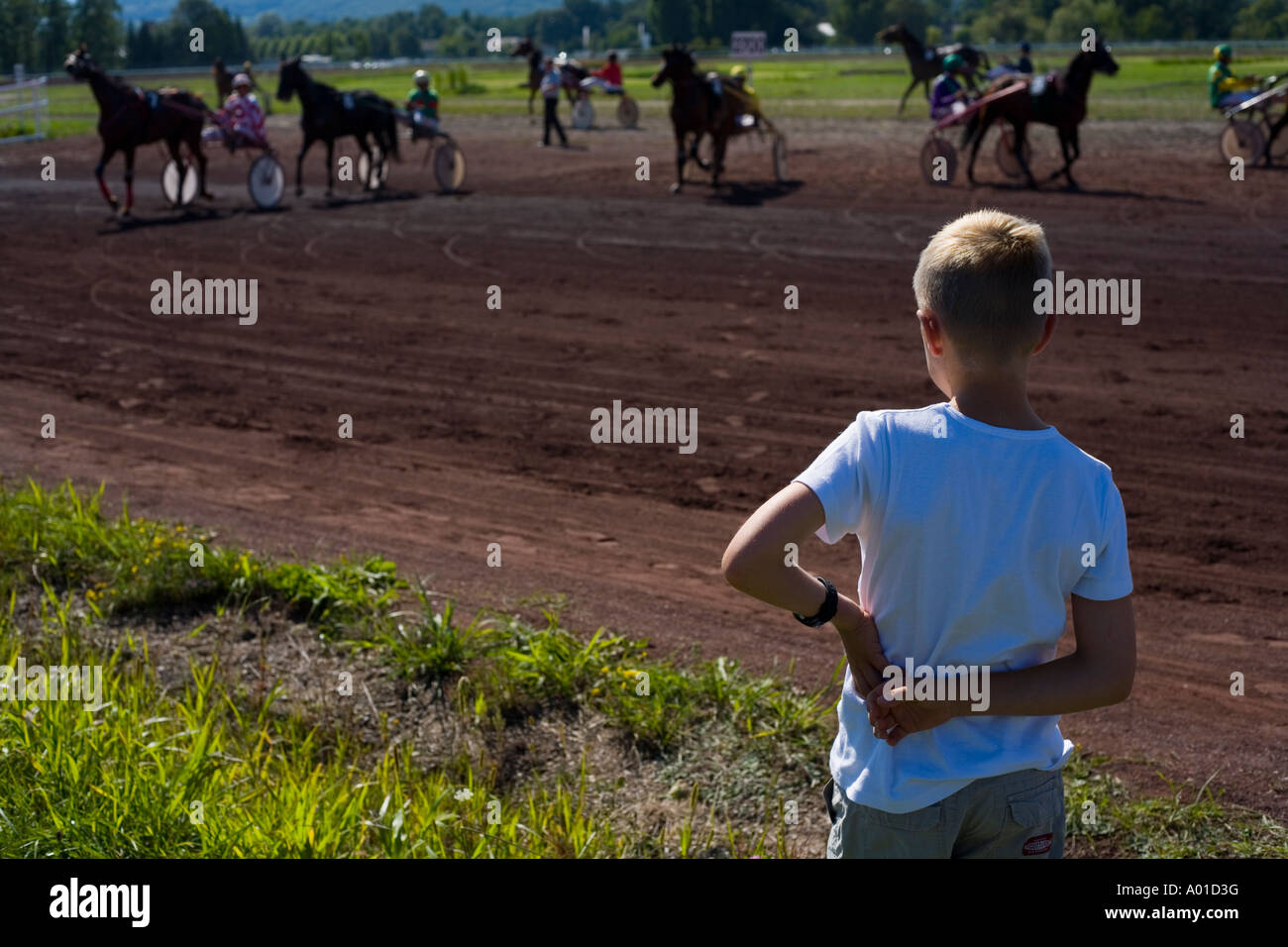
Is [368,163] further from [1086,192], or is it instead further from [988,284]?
[988,284]

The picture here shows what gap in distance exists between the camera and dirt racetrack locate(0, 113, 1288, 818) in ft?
21.0

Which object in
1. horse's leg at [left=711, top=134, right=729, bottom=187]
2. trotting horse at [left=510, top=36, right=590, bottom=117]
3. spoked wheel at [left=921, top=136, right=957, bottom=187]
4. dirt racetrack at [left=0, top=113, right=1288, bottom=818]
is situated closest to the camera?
dirt racetrack at [left=0, top=113, right=1288, bottom=818]

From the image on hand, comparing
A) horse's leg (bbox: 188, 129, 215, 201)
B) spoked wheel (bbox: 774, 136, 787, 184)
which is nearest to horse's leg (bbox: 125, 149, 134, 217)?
horse's leg (bbox: 188, 129, 215, 201)

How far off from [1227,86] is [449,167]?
13.0m

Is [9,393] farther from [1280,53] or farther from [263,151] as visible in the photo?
[1280,53]

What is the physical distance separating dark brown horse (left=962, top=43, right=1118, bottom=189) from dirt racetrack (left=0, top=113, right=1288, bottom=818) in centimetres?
95

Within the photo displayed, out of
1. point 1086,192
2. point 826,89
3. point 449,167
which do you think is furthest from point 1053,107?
point 826,89

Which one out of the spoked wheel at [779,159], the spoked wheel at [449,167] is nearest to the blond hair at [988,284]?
the spoked wheel at [779,159]

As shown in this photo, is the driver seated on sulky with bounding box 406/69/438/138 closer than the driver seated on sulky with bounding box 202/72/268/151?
No

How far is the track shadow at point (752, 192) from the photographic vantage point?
1944 cm

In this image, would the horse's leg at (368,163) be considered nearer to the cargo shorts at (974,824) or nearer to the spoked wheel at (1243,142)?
the spoked wheel at (1243,142)

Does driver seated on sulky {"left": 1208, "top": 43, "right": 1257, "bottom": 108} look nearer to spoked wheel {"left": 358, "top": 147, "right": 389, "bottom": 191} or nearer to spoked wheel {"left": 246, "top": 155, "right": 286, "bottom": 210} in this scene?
spoked wheel {"left": 358, "top": 147, "right": 389, "bottom": 191}

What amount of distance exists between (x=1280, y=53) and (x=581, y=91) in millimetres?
21231
